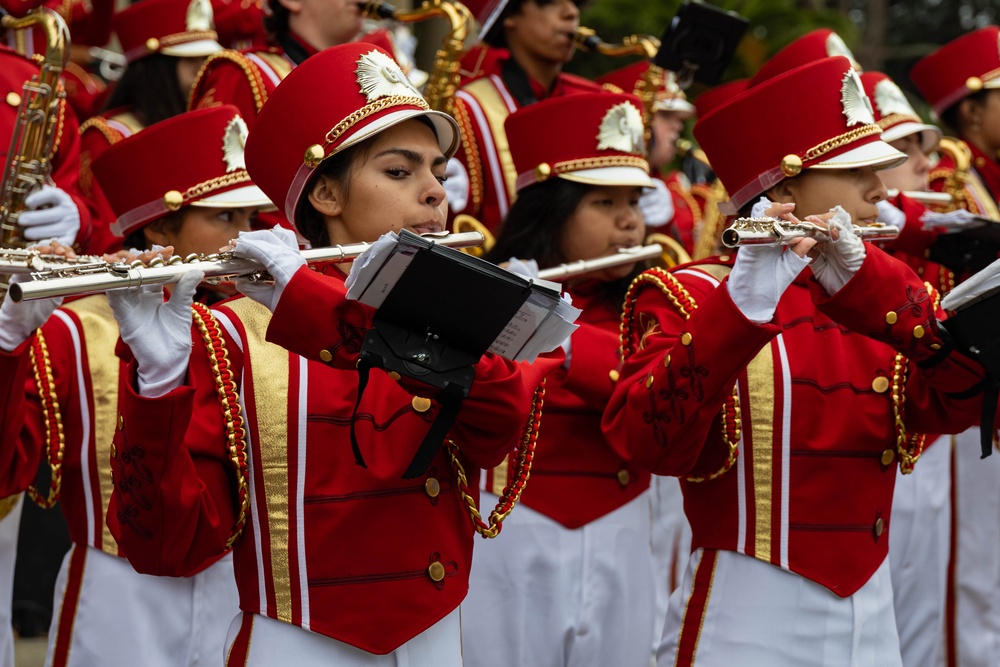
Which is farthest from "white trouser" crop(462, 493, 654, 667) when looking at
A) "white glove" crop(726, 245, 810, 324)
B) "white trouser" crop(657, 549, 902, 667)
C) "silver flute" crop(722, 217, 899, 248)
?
"silver flute" crop(722, 217, 899, 248)

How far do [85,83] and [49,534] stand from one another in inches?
96.2

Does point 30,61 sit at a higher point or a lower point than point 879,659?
higher

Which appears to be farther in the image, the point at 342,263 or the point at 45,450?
the point at 45,450

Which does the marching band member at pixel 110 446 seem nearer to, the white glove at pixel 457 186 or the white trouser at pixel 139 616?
the white trouser at pixel 139 616

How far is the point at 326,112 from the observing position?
320 cm

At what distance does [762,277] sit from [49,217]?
7.85ft

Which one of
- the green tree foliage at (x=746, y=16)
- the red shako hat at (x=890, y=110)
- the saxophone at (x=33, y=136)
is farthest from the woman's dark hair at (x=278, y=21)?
the green tree foliage at (x=746, y=16)

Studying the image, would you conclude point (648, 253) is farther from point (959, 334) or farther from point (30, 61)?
point (30, 61)

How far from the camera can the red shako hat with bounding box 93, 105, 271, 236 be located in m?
4.13

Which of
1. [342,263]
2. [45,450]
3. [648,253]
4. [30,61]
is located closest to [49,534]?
[30,61]

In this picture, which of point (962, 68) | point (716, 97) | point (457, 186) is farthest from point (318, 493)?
point (716, 97)

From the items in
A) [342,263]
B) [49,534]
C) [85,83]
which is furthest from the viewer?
[85,83]

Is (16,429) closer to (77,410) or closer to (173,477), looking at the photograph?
(77,410)

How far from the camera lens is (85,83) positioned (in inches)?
302
